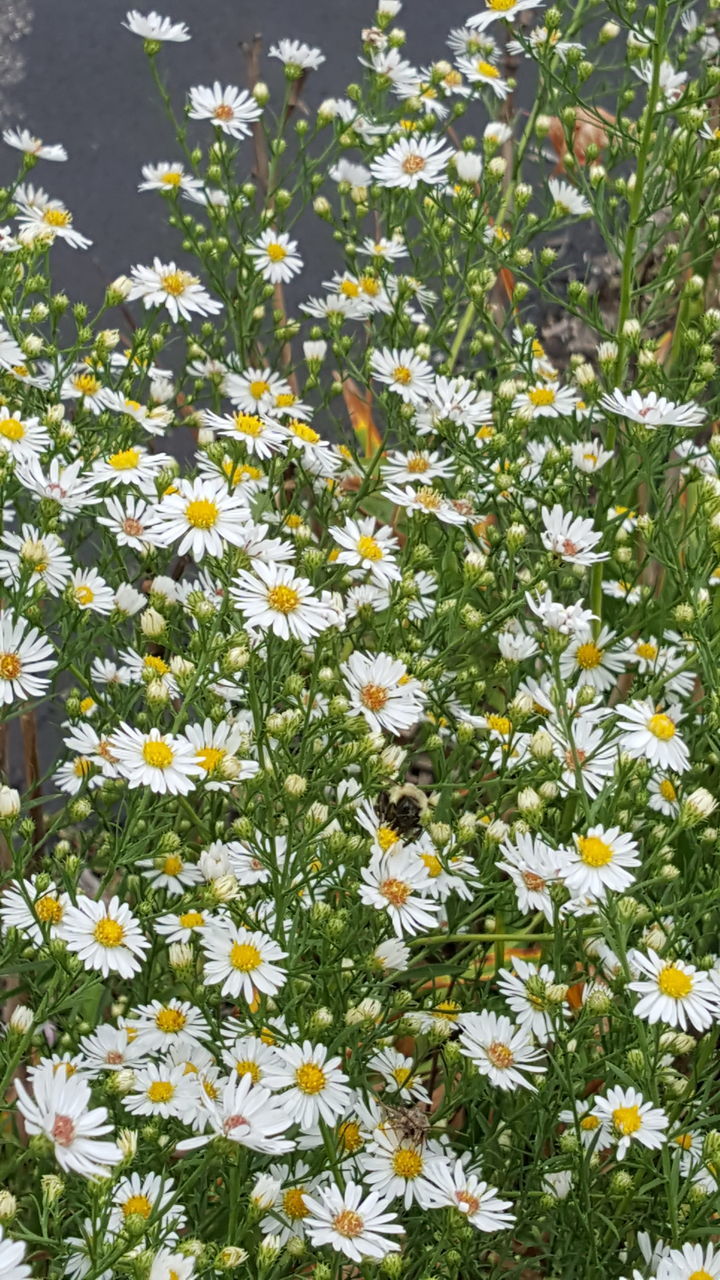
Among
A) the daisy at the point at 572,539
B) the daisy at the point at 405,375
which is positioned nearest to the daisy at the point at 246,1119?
the daisy at the point at 572,539

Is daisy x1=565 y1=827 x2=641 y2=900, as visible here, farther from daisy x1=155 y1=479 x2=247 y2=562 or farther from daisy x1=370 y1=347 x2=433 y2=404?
daisy x1=370 y1=347 x2=433 y2=404

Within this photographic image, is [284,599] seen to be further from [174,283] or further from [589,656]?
[174,283]

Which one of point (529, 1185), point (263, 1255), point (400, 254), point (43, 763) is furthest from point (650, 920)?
point (43, 763)

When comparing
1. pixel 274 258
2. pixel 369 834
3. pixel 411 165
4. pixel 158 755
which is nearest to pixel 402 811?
pixel 369 834

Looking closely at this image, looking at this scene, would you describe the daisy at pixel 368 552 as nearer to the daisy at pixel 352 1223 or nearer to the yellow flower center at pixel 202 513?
the yellow flower center at pixel 202 513

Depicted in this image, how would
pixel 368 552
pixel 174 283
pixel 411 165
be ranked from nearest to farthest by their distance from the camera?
pixel 368 552, pixel 174 283, pixel 411 165

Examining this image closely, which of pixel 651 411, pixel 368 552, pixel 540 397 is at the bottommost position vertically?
pixel 368 552

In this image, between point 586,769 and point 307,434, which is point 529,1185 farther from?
point 307,434
